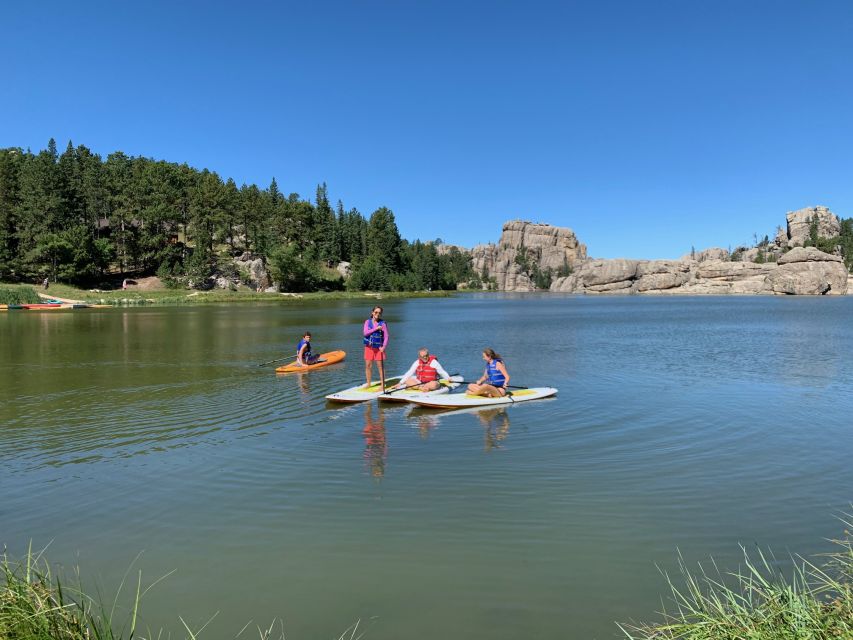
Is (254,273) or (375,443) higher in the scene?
(254,273)

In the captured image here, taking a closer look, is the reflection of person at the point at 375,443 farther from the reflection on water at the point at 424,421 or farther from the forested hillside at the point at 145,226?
the forested hillside at the point at 145,226

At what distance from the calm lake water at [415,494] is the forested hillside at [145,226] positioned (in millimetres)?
80937

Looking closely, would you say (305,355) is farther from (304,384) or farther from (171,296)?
(171,296)

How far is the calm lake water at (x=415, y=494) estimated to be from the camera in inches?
243

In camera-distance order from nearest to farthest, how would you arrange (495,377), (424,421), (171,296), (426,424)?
(426,424)
(424,421)
(495,377)
(171,296)

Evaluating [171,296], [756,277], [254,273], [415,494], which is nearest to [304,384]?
[415,494]

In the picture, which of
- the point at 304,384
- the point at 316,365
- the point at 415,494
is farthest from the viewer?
the point at 316,365

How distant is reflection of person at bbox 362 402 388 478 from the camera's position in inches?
421

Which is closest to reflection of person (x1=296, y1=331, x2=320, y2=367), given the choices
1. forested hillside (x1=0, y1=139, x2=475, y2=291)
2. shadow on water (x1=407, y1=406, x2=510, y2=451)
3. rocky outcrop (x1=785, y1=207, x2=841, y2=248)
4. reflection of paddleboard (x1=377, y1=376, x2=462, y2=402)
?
reflection of paddleboard (x1=377, y1=376, x2=462, y2=402)

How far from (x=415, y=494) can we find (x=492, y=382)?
805cm

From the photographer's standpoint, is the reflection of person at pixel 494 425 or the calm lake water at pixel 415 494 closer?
the calm lake water at pixel 415 494

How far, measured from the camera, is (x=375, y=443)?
41.0 ft

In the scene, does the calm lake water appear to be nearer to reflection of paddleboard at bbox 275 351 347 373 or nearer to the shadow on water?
the shadow on water

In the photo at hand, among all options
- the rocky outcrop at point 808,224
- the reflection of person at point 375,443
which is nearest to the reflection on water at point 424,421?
the reflection of person at point 375,443
